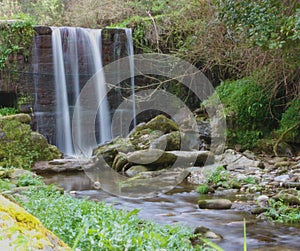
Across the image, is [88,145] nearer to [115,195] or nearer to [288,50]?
[115,195]

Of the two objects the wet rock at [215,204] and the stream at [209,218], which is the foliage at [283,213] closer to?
the stream at [209,218]

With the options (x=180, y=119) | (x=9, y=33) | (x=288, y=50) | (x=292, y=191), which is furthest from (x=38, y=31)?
(x=292, y=191)

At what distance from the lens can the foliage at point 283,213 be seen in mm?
5223

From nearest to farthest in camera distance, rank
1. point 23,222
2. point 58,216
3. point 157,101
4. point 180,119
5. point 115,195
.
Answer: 1. point 23,222
2. point 58,216
3. point 115,195
4. point 180,119
5. point 157,101

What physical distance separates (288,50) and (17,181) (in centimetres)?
490

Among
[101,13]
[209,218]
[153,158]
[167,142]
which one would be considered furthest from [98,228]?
[101,13]

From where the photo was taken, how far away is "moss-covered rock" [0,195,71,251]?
52.2 inches

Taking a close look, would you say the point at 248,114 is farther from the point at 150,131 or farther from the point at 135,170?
the point at 135,170

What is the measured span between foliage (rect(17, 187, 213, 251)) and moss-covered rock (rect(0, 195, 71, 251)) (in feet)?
2.35

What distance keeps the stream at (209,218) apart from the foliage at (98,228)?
701 millimetres

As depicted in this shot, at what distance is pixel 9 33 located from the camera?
45.1 feet

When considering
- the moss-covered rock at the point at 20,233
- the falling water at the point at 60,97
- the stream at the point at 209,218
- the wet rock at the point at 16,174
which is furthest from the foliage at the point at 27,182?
the falling water at the point at 60,97

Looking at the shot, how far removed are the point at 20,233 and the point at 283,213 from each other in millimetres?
4644

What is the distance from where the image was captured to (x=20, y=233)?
1.45 m
